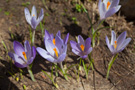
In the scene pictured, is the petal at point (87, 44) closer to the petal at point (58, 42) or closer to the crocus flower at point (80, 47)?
the crocus flower at point (80, 47)

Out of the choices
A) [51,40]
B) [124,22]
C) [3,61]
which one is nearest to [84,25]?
[124,22]

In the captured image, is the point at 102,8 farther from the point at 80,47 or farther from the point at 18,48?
the point at 18,48

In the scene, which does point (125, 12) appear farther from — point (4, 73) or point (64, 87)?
point (4, 73)

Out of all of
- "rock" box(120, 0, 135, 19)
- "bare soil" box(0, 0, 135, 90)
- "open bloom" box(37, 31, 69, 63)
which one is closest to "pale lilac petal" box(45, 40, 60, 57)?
"open bloom" box(37, 31, 69, 63)

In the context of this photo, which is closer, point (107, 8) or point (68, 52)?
point (107, 8)

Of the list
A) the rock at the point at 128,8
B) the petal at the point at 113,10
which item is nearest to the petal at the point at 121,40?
the petal at the point at 113,10

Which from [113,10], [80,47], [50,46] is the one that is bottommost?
[80,47]

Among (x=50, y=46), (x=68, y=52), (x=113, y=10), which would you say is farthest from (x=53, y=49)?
(x=113, y=10)

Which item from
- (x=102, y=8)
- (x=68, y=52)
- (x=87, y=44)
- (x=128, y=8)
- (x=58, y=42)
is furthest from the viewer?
(x=128, y=8)
